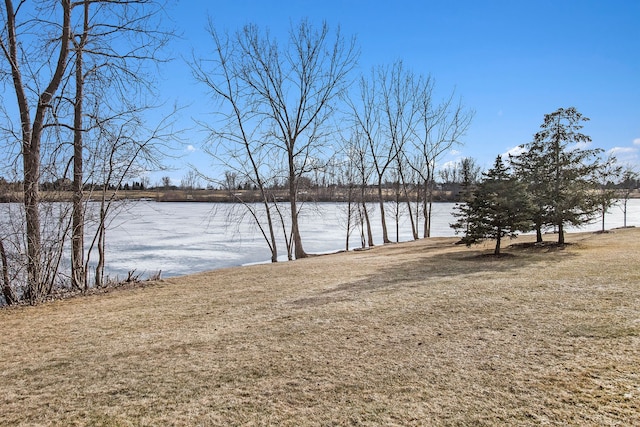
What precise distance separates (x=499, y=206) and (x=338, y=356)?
7993 mm

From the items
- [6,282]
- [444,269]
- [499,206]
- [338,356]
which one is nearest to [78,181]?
[6,282]

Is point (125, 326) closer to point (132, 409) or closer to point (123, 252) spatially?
point (132, 409)

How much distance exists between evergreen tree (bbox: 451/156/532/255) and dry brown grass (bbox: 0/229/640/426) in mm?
3247

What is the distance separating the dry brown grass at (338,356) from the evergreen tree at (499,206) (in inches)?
128

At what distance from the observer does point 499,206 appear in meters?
10.3

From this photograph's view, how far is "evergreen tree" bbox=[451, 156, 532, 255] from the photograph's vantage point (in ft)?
33.7

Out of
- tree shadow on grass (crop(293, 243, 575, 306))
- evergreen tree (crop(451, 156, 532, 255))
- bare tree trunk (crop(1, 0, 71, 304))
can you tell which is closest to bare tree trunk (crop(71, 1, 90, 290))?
bare tree trunk (crop(1, 0, 71, 304))

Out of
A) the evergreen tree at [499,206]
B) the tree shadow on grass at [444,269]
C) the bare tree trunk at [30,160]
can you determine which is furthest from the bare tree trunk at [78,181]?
the evergreen tree at [499,206]

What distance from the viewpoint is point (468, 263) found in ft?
32.9

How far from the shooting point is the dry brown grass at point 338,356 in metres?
2.91

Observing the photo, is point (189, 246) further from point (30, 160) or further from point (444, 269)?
point (444, 269)

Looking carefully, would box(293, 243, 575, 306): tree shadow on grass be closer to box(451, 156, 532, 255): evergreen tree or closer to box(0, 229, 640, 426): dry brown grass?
box(0, 229, 640, 426): dry brown grass

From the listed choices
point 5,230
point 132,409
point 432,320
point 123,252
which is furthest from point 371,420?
point 123,252

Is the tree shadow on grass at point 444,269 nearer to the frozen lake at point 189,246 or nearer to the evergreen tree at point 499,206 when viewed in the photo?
the evergreen tree at point 499,206
